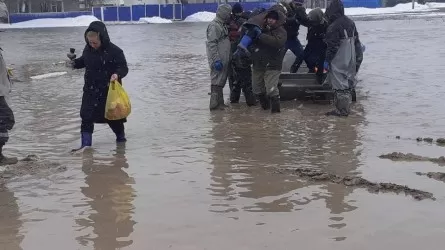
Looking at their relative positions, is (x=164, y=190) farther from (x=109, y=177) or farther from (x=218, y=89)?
(x=218, y=89)

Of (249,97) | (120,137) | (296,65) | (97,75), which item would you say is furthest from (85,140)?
(296,65)

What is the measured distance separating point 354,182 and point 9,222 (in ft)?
9.71

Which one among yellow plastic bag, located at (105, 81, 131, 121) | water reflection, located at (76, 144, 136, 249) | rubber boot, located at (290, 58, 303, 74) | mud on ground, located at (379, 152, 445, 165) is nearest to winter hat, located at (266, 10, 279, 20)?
rubber boot, located at (290, 58, 303, 74)

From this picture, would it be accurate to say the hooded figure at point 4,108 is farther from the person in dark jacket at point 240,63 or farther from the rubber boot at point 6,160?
the person in dark jacket at point 240,63

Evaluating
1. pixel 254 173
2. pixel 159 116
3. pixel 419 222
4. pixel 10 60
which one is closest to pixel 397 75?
pixel 159 116

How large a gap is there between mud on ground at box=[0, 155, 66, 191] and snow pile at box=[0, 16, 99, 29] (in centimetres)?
4902

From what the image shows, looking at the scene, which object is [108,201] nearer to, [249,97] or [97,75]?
[97,75]

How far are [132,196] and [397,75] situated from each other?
381 inches

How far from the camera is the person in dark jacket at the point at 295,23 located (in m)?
10.1

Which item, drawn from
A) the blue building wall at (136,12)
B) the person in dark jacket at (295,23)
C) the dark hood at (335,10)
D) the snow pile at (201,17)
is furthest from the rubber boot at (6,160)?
the snow pile at (201,17)

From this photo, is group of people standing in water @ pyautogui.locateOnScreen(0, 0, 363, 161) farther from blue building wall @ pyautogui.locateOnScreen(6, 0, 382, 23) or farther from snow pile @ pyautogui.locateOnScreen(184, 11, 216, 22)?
snow pile @ pyautogui.locateOnScreen(184, 11, 216, 22)

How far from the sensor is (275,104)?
30.6 feet

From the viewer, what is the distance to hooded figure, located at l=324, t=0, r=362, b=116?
29.2 ft

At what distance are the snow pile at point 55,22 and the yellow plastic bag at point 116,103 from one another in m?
48.5
